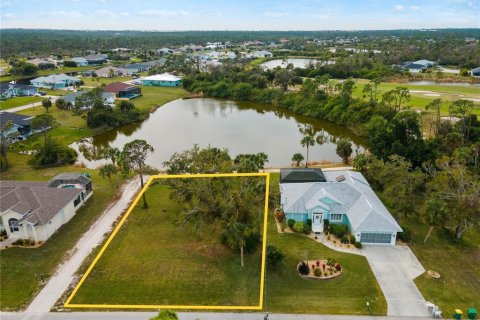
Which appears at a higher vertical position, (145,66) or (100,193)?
(145,66)

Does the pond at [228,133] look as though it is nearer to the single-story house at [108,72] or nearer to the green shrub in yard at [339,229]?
the green shrub in yard at [339,229]

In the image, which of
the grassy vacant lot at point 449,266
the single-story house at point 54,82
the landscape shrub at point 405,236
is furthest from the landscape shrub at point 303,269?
the single-story house at point 54,82

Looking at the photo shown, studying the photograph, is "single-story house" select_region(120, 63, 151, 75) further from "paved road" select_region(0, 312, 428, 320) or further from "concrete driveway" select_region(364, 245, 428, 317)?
"concrete driveway" select_region(364, 245, 428, 317)

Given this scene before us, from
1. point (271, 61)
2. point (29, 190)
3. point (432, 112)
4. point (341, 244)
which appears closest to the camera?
point (341, 244)

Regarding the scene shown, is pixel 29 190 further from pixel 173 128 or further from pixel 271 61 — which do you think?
pixel 271 61

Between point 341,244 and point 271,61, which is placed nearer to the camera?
point 341,244

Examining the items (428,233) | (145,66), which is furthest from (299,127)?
(145,66)
